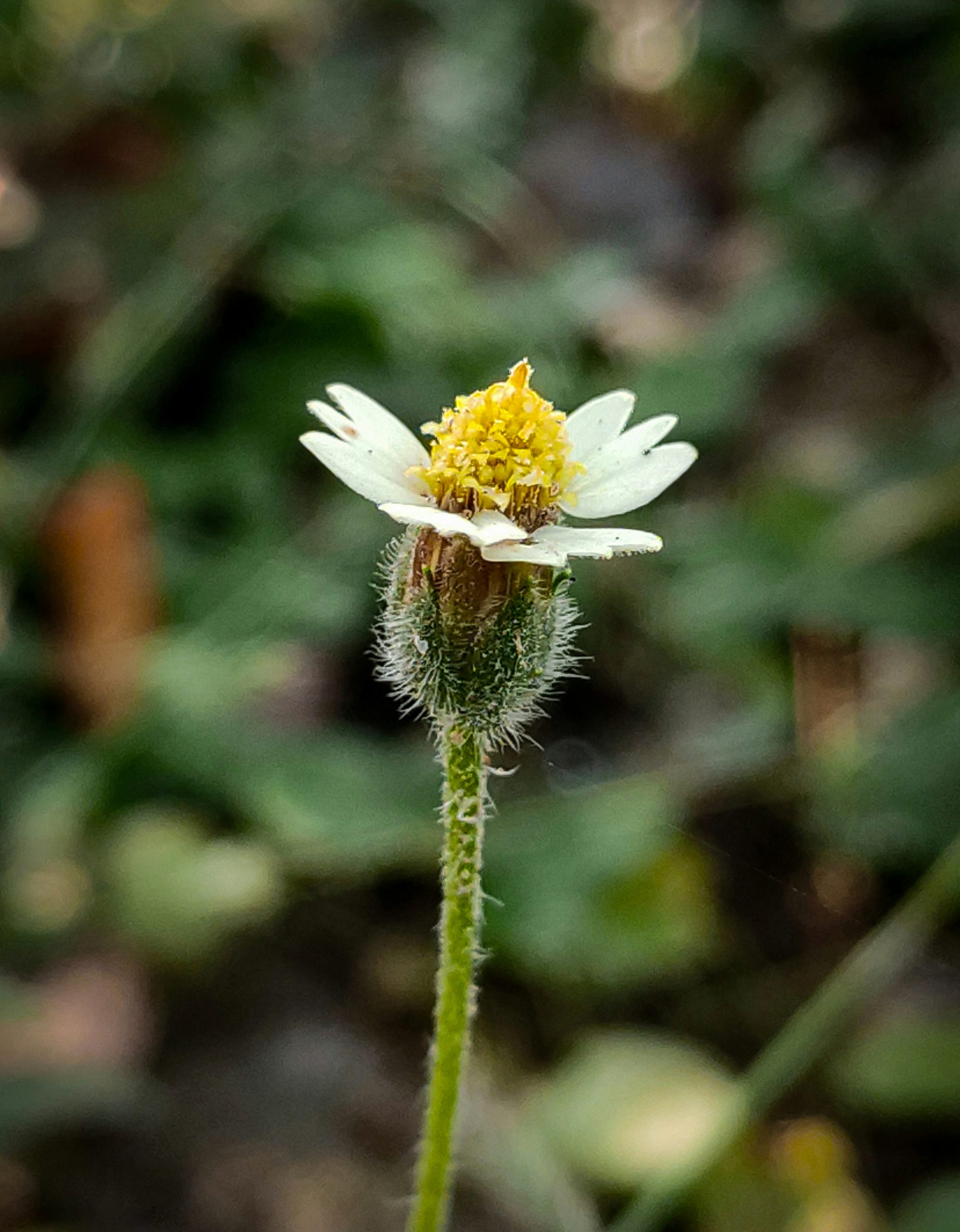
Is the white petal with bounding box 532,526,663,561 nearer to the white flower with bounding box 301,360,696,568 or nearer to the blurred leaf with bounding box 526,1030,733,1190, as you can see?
the white flower with bounding box 301,360,696,568

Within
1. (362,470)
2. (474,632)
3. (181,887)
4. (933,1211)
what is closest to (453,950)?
(474,632)

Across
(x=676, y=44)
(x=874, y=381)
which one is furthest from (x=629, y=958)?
(x=676, y=44)

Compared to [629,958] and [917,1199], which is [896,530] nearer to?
[629,958]

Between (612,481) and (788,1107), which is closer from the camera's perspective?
(612,481)

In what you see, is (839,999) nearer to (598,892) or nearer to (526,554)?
(598,892)

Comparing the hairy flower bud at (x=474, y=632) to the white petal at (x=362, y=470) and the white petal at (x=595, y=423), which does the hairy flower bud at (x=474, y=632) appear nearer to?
the white petal at (x=362, y=470)

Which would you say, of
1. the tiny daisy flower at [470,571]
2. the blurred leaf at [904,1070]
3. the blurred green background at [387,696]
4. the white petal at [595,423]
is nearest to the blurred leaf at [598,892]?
the blurred green background at [387,696]

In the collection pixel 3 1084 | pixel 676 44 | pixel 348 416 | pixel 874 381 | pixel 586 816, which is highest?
pixel 676 44

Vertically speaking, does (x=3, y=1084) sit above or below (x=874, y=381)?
below
